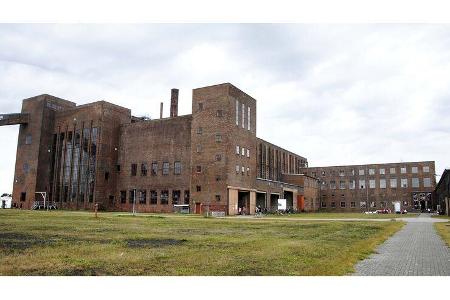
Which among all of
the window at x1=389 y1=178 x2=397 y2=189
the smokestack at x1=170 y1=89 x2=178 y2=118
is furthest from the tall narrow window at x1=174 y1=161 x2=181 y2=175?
the window at x1=389 y1=178 x2=397 y2=189

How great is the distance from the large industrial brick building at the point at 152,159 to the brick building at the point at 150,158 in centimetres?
15

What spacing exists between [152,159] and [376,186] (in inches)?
2672

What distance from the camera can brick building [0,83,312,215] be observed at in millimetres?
59250

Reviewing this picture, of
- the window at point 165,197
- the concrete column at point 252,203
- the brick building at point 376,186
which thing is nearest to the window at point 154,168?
the window at point 165,197

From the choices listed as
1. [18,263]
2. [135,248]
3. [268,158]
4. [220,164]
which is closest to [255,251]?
[135,248]

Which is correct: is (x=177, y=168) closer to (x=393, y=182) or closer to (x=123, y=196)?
(x=123, y=196)

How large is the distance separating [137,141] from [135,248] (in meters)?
59.0

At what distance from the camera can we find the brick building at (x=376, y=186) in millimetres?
103250

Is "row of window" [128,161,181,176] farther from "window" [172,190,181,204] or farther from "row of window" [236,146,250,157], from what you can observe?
"row of window" [236,146,250,157]

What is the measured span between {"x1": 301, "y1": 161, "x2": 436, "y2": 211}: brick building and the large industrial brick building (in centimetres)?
2766

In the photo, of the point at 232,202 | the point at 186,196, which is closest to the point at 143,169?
the point at 186,196

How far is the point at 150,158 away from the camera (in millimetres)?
68125
